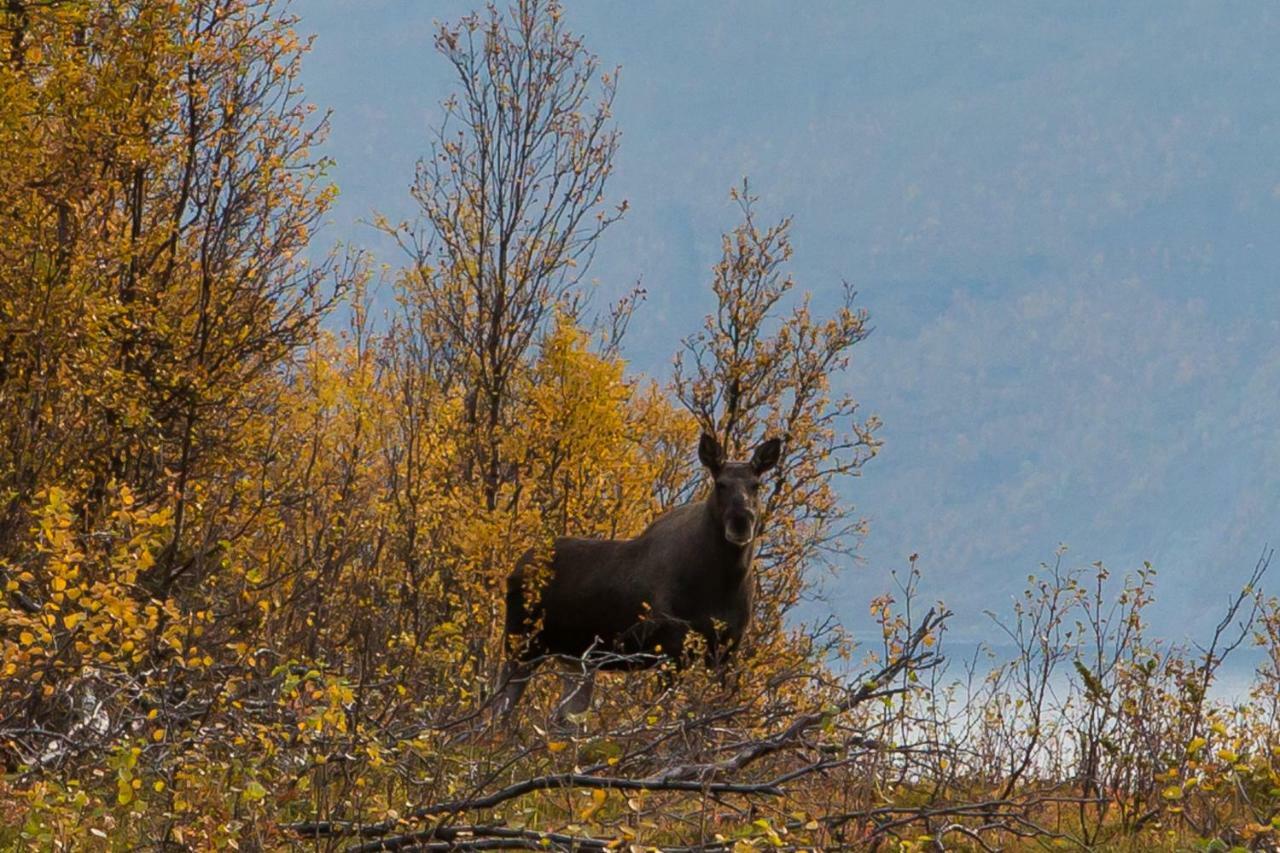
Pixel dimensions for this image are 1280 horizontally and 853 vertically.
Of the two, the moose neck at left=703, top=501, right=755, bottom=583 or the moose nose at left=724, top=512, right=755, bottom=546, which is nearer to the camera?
the moose nose at left=724, top=512, right=755, bottom=546

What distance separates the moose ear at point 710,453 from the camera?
42.4 feet

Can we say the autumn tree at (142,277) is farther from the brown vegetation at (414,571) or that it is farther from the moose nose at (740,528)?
the moose nose at (740,528)

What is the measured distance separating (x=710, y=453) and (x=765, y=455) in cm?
49

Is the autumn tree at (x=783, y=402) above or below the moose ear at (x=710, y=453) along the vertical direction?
above

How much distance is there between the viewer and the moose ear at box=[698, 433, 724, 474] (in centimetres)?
1291

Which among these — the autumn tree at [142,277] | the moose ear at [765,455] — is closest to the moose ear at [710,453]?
the moose ear at [765,455]

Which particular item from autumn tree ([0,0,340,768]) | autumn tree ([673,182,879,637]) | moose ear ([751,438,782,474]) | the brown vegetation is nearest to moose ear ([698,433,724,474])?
moose ear ([751,438,782,474])

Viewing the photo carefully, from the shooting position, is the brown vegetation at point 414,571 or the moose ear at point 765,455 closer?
the brown vegetation at point 414,571

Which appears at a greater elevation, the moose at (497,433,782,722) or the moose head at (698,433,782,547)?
the moose head at (698,433,782,547)

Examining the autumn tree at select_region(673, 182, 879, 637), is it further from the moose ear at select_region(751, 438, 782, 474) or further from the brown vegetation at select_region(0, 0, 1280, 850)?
the moose ear at select_region(751, 438, 782, 474)

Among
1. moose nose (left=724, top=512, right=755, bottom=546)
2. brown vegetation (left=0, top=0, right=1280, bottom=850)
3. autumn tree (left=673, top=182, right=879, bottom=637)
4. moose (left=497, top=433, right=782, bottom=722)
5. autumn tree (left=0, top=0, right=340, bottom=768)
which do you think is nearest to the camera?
brown vegetation (left=0, top=0, right=1280, bottom=850)

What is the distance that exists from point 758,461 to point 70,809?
795 centimetres

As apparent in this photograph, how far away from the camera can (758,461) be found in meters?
13.0

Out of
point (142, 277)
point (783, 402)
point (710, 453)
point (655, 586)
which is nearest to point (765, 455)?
point (710, 453)
